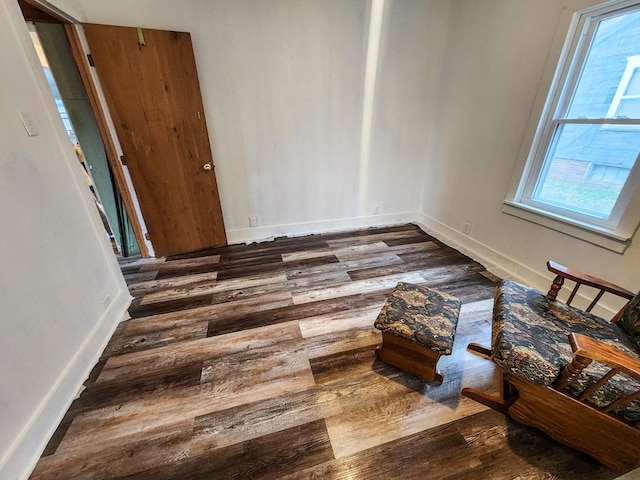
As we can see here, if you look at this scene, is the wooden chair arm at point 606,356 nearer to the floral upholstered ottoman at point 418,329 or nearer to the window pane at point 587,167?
the floral upholstered ottoman at point 418,329

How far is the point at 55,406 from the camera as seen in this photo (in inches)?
50.3

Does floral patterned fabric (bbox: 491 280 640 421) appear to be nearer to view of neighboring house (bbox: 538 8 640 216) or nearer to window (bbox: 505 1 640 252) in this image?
window (bbox: 505 1 640 252)

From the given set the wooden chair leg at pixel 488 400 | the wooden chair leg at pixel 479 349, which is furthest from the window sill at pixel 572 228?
the wooden chair leg at pixel 488 400

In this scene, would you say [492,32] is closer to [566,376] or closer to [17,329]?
[566,376]

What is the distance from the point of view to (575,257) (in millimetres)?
1942

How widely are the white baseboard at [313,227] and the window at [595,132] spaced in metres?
1.66

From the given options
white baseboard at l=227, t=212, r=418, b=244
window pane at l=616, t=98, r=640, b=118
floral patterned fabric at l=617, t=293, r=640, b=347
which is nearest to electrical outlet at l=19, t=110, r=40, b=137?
white baseboard at l=227, t=212, r=418, b=244

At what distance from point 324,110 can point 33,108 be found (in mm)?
2294

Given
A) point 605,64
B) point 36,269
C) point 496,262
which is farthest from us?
point 496,262

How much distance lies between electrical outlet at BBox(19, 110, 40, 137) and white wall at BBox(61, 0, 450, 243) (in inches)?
53.8

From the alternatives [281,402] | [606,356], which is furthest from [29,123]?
[606,356]

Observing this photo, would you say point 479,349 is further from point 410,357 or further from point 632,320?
point 632,320

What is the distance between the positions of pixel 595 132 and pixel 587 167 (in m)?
0.24

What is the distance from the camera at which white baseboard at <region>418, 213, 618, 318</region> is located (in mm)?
1942
